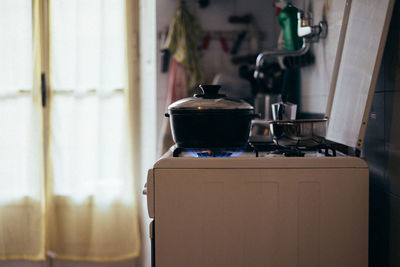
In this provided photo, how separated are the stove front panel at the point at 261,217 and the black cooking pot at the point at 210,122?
0.14 metres

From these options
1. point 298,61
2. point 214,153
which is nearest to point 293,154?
point 214,153

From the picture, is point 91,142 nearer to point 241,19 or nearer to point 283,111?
point 241,19

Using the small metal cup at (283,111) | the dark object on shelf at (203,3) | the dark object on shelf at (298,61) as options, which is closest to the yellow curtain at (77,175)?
the dark object on shelf at (203,3)

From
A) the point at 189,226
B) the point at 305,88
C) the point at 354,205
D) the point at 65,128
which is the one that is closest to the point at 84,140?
the point at 65,128

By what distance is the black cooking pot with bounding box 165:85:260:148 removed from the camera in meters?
1.17

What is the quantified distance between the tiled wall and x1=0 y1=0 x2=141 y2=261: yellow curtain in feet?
6.08

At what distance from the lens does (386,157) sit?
1.17m

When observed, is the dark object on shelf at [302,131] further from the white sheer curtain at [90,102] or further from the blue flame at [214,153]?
the white sheer curtain at [90,102]

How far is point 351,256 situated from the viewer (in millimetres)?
1050

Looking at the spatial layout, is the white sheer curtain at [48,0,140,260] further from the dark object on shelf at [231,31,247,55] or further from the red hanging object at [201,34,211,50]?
the dark object on shelf at [231,31,247,55]

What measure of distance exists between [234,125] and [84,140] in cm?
186

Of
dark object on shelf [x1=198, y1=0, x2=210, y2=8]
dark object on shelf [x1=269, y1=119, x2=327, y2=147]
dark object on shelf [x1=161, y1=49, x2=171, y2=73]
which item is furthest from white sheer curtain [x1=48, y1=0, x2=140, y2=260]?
dark object on shelf [x1=269, y1=119, x2=327, y2=147]

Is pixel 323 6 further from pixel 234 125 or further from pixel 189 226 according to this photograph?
pixel 189 226

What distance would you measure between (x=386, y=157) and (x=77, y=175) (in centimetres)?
214
